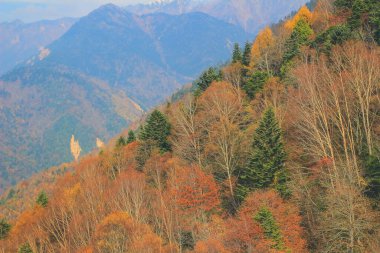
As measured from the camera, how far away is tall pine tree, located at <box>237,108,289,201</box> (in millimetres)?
35906

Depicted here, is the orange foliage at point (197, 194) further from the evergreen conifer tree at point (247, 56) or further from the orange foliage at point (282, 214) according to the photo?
the evergreen conifer tree at point (247, 56)

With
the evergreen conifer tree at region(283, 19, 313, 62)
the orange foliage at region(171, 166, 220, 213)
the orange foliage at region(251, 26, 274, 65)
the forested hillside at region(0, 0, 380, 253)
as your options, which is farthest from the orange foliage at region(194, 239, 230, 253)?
the orange foliage at region(251, 26, 274, 65)

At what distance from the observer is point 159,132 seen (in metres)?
60.5

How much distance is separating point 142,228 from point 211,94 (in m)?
21.6

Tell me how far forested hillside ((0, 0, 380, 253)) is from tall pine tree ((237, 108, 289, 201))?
106 mm

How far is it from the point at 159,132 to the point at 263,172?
2746 cm

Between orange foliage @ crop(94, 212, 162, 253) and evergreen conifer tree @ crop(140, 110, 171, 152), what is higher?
evergreen conifer tree @ crop(140, 110, 171, 152)

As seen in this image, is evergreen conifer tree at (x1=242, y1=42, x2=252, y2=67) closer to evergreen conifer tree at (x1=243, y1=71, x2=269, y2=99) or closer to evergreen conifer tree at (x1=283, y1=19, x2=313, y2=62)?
evergreen conifer tree at (x1=283, y1=19, x2=313, y2=62)

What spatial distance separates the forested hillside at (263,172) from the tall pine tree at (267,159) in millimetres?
106

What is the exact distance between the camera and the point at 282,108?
1820 inches

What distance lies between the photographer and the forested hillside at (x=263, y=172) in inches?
1176

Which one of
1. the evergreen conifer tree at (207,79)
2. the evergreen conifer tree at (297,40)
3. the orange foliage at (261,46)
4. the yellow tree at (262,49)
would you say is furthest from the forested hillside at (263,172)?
the evergreen conifer tree at (207,79)

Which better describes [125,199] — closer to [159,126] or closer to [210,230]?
[210,230]

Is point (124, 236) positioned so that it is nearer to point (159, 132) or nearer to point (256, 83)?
point (159, 132)
